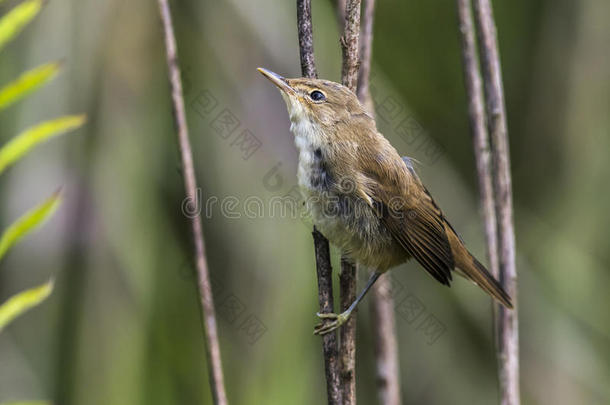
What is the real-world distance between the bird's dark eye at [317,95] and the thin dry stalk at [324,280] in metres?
0.39

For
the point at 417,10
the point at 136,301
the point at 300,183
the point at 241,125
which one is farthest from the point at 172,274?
the point at 417,10

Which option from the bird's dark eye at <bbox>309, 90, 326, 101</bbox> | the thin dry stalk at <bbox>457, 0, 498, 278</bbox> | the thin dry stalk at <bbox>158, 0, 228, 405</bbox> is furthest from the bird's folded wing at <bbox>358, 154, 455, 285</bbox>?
the thin dry stalk at <bbox>158, 0, 228, 405</bbox>

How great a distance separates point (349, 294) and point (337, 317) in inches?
11.1

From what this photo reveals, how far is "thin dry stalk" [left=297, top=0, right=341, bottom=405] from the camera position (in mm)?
1912

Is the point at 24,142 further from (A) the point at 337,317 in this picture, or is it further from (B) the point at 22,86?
(A) the point at 337,317

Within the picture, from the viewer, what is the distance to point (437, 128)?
4035 mm

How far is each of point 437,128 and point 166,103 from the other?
174cm

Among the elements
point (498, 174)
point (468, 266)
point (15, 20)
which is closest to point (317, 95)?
point (498, 174)

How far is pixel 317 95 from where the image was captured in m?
2.68

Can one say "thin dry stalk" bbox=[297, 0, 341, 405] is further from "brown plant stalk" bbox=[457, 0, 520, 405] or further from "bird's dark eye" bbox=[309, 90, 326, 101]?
"brown plant stalk" bbox=[457, 0, 520, 405]

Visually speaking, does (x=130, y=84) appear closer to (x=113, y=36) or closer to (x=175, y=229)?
(x=113, y=36)

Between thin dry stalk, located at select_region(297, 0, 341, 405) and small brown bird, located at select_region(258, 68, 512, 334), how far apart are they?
1.13 feet

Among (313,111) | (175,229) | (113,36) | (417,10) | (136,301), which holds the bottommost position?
(136,301)

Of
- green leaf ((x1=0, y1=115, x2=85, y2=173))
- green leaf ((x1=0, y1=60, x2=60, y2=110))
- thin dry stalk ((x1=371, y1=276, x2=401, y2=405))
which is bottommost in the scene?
thin dry stalk ((x1=371, y1=276, x2=401, y2=405))
